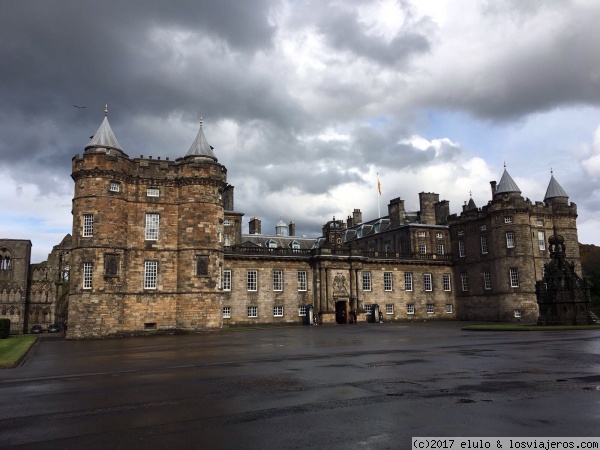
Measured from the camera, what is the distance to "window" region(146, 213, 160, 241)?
127 feet

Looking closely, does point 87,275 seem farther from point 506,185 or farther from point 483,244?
point 506,185

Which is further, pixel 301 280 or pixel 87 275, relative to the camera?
pixel 301 280

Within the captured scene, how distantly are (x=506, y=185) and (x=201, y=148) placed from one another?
33.2 m

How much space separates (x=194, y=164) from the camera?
3941cm

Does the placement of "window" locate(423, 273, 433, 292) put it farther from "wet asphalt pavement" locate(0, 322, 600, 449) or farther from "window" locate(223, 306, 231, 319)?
"wet asphalt pavement" locate(0, 322, 600, 449)

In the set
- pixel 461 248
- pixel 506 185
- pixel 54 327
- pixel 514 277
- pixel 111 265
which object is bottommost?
pixel 54 327

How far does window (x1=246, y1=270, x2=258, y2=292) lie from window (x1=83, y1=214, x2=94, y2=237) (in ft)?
54.2

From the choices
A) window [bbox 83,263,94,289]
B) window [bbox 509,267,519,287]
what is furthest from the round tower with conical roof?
window [bbox 509,267,519,287]

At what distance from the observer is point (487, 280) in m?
54.0

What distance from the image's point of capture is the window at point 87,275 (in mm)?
35312

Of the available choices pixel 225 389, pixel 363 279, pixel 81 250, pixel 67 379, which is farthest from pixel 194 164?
pixel 225 389

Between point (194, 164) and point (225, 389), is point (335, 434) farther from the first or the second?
point (194, 164)

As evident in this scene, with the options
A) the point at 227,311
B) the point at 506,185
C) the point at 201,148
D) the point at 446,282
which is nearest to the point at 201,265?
the point at 227,311

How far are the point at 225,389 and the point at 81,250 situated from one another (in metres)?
29.2
